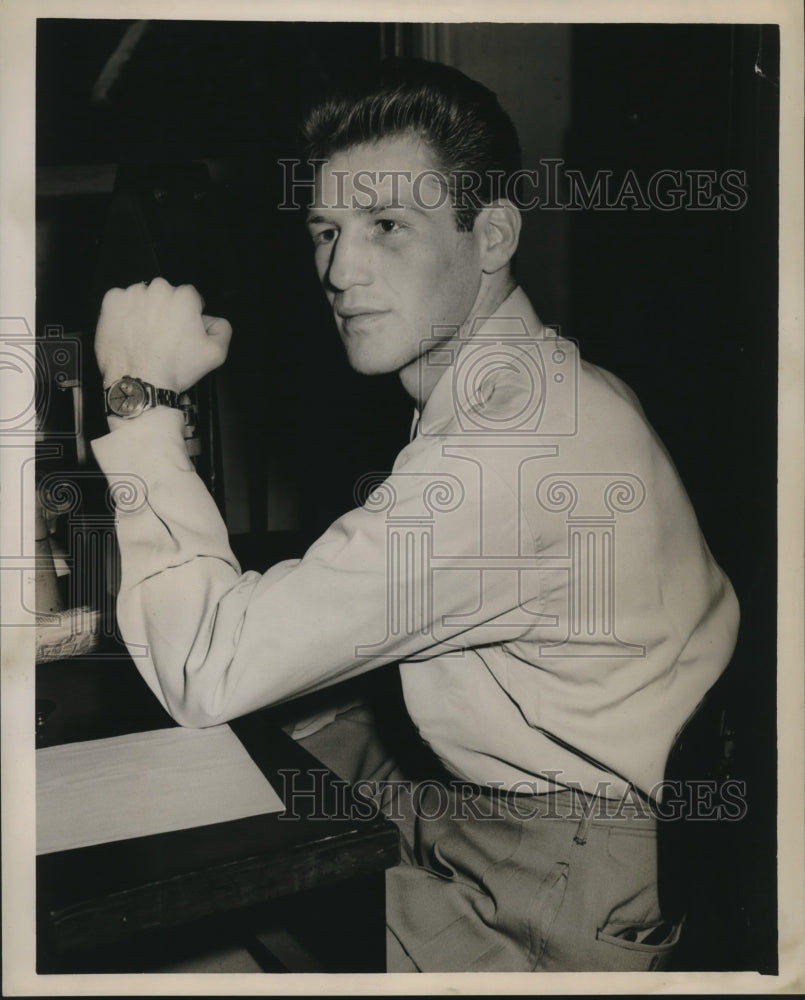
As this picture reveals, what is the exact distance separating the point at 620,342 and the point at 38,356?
720mm

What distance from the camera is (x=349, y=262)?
1027 millimetres

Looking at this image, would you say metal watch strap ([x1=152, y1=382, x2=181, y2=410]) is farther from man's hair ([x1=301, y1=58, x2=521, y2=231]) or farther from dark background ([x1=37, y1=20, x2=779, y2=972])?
man's hair ([x1=301, y1=58, x2=521, y2=231])

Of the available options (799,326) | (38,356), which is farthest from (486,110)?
(38,356)

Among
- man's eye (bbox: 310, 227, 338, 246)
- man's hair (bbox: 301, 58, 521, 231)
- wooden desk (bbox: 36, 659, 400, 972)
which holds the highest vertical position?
man's hair (bbox: 301, 58, 521, 231)

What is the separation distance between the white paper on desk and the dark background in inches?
9.6

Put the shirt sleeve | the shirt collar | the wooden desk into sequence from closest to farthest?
the wooden desk
the shirt sleeve
the shirt collar

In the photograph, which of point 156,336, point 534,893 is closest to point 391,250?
point 156,336

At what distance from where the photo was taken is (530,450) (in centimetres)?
98

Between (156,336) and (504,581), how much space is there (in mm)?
522

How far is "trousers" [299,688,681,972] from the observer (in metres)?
0.96

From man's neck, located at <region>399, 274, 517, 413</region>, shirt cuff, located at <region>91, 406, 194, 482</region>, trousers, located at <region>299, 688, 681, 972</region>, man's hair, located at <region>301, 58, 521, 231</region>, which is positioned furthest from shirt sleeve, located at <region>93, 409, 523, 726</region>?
man's hair, located at <region>301, 58, 521, 231</region>

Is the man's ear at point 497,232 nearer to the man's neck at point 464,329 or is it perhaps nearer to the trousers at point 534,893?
the man's neck at point 464,329

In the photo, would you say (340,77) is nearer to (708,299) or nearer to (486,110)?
(486,110)

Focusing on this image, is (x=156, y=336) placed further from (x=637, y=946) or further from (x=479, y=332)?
(x=637, y=946)
